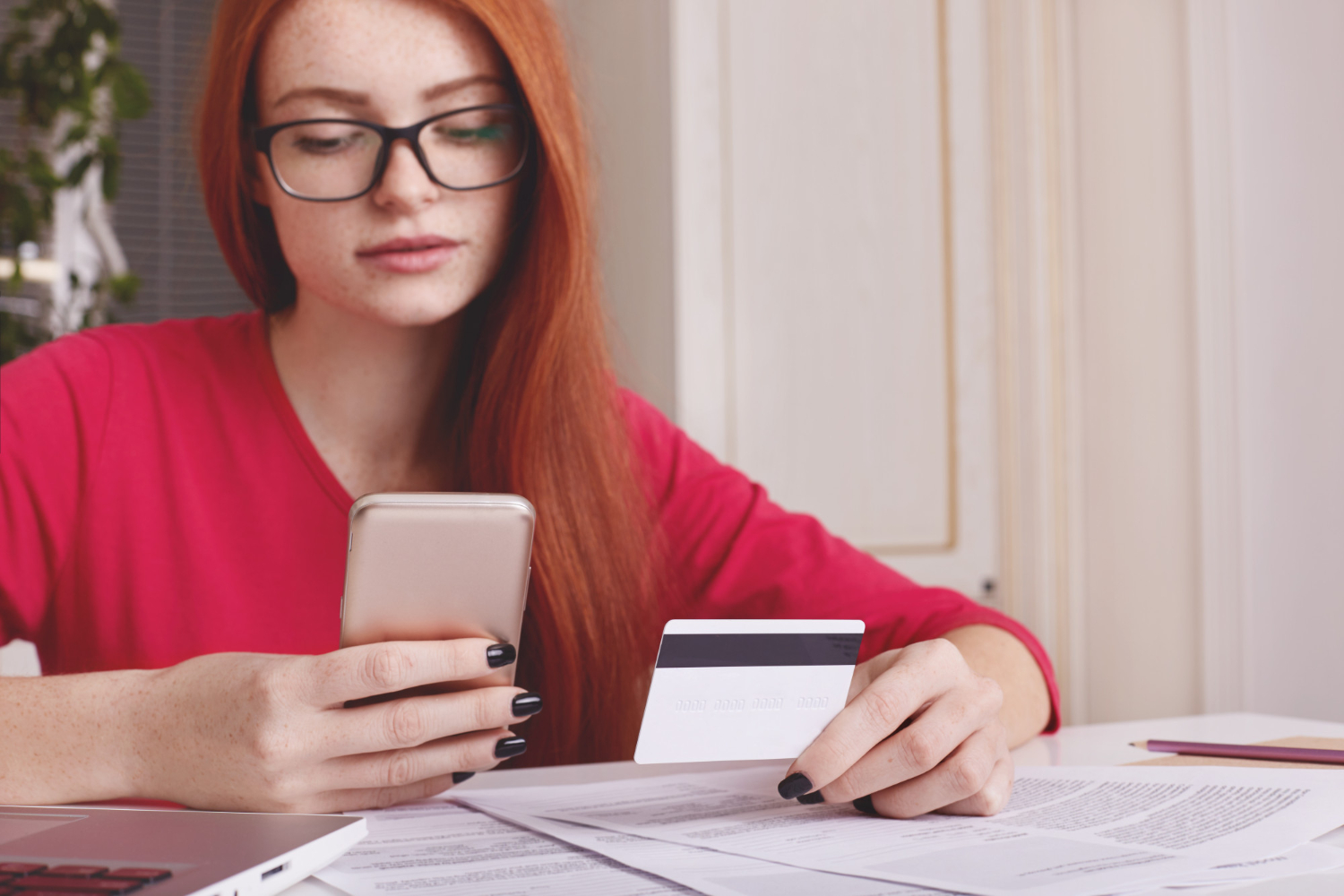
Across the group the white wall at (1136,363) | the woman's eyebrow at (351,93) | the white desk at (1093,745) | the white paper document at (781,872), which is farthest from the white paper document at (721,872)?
the white wall at (1136,363)

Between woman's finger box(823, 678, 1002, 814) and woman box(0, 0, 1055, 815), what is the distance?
0.65ft

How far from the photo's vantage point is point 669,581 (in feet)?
3.61

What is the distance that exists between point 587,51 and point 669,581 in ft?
4.86

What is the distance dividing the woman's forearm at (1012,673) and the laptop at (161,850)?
0.47 m

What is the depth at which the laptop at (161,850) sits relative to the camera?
426 mm

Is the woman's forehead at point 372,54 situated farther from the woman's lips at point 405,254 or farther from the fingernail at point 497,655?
the fingernail at point 497,655

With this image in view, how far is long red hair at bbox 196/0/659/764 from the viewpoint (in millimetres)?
953

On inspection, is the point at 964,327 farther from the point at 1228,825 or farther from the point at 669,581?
the point at 1228,825

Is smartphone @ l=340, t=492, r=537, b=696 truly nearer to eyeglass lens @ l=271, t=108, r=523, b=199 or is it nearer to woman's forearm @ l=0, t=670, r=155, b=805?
woman's forearm @ l=0, t=670, r=155, b=805

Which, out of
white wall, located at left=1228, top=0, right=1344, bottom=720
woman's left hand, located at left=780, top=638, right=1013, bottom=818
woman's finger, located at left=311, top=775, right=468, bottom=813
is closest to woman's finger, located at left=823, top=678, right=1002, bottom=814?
woman's left hand, located at left=780, top=638, right=1013, bottom=818

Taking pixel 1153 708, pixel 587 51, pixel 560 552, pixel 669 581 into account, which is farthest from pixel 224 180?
pixel 1153 708

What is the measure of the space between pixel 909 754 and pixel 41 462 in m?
0.72

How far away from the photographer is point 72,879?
0.43 m

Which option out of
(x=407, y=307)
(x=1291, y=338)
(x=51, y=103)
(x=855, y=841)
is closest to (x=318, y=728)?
(x=855, y=841)
